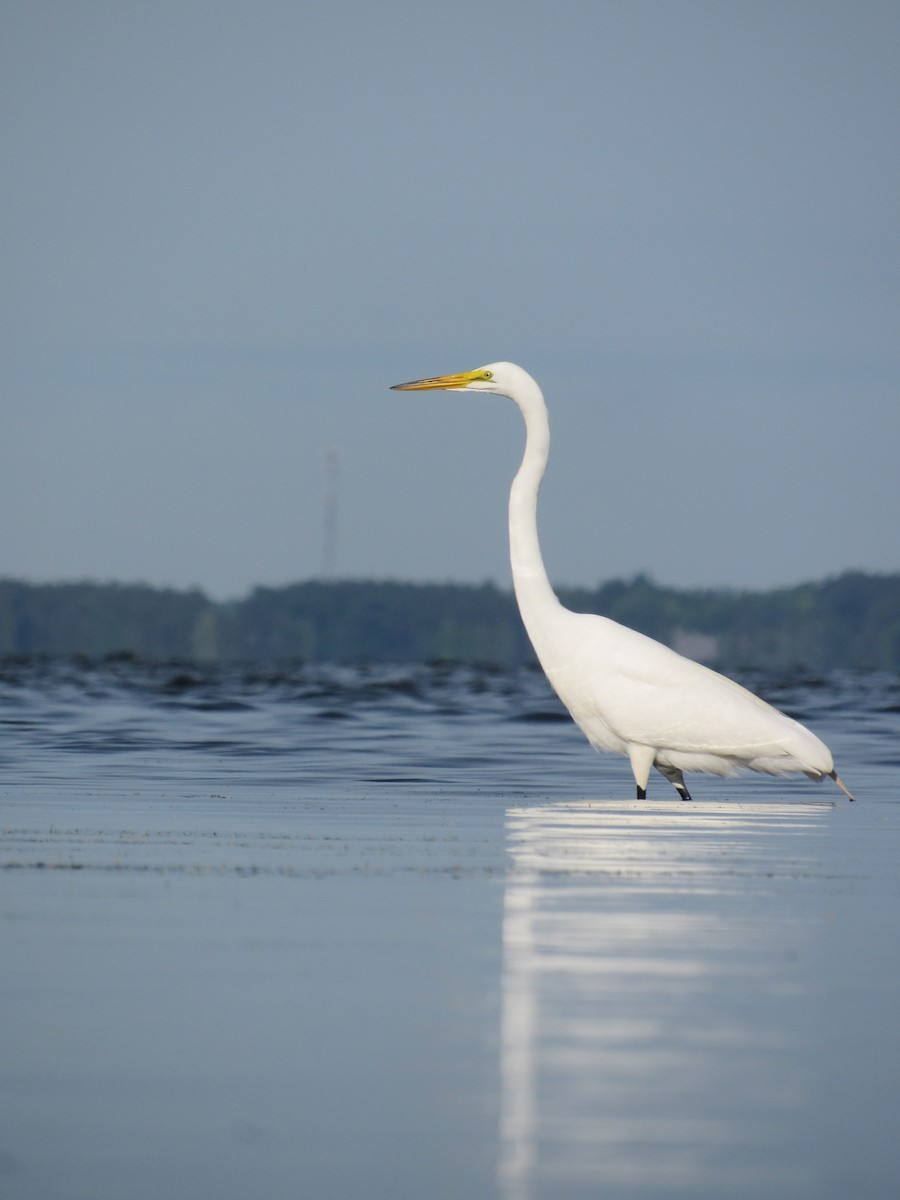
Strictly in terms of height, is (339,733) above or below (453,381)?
below

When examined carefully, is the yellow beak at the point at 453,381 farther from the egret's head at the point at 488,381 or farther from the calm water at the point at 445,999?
the calm water at the point at 445,999

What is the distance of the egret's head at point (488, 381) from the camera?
15.1m

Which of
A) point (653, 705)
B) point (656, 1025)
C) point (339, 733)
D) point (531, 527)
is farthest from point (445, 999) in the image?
point (339, 733)

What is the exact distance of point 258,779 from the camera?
582 inches

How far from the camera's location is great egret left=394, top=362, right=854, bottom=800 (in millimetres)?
13250

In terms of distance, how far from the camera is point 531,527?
1428 centimetres

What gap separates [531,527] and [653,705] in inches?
72.3

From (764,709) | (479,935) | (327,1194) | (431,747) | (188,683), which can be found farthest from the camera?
(188,683)

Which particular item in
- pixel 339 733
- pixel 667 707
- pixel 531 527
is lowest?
pixel 339 733

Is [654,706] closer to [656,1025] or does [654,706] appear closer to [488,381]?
[488,381]

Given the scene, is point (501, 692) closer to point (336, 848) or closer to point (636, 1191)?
Answer: point (336, 848)

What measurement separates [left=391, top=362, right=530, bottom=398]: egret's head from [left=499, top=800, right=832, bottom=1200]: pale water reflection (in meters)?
6.34

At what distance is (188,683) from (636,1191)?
3065cm

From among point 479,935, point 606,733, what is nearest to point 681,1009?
point 479,935
